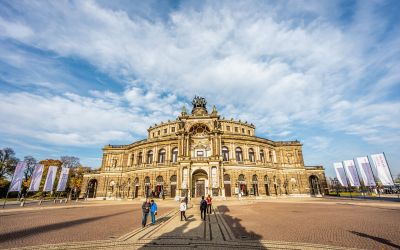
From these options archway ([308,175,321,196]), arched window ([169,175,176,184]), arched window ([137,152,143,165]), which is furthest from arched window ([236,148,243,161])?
arched window ([137,152,143,165])

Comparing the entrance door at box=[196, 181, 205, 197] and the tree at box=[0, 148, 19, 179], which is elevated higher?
the tree at box=[0, 148, 19, 179]

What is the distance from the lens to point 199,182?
38.2m

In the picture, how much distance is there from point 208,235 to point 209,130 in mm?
31486

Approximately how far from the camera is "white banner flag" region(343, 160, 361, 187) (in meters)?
35.1

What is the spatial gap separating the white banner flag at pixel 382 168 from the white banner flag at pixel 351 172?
6282 millimetres

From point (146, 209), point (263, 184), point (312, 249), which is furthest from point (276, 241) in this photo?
point (263, 184)

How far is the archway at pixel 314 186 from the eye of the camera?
4903 centimetres

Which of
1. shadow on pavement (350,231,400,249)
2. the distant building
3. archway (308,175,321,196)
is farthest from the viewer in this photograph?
archway (308,175,321,196)

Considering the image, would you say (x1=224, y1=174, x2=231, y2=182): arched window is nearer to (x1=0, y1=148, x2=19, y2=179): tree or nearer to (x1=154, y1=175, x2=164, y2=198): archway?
(x1=154, y1=175, x2=164, y2=198): archway

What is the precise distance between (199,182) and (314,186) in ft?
108

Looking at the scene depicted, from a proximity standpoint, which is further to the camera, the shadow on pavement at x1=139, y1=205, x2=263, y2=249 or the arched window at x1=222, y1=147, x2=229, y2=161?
the arched window at x1=222, y1=147, x2=229, y2=161

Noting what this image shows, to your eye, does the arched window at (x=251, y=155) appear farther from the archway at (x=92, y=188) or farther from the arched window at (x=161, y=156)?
the archway at (x=92, y=188)

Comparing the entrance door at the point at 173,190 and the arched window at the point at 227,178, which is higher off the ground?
the arched window at the point at 227,178

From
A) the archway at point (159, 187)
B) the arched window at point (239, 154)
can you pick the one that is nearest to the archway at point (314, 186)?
the arched window at point (239, 154)
